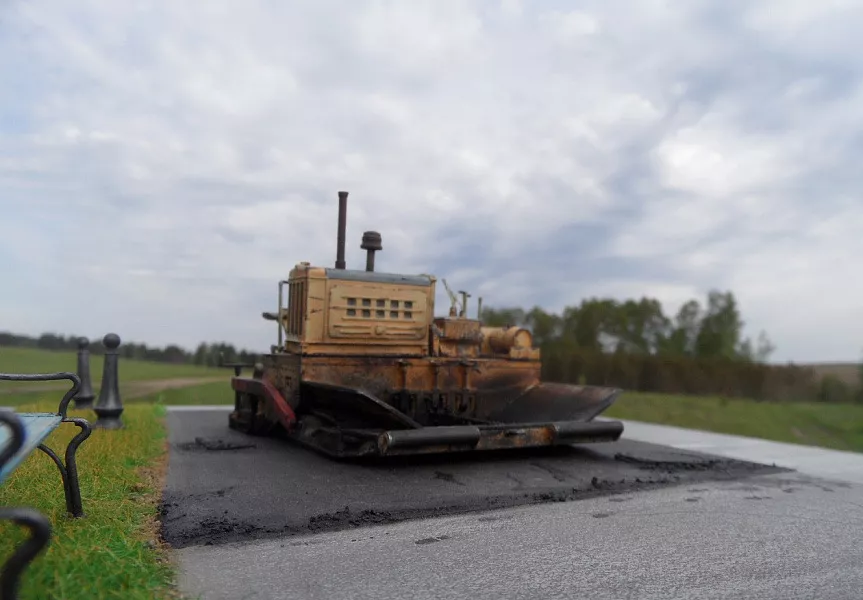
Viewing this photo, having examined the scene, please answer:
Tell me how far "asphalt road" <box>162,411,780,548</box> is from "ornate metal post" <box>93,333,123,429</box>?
0.71 metres

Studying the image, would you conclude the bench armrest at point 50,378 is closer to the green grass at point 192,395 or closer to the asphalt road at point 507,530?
the asphalt road at point 507,530

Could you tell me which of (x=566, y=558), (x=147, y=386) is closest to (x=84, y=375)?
(x=147, y=386)

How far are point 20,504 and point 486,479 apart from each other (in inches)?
140

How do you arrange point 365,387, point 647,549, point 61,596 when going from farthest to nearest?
point 365,387 → point 647,549 → point 61,596

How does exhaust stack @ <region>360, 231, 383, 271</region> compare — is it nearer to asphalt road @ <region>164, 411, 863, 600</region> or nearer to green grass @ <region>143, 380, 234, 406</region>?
asphalt road @ <region>164, 411, 863, 600</region>

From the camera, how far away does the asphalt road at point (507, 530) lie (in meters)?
3.41

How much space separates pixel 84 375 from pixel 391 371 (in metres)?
4.15

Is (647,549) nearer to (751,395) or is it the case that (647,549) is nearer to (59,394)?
(59,394)

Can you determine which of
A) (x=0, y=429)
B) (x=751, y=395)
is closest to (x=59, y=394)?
(x=0, y=429)

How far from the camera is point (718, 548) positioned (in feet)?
13.5

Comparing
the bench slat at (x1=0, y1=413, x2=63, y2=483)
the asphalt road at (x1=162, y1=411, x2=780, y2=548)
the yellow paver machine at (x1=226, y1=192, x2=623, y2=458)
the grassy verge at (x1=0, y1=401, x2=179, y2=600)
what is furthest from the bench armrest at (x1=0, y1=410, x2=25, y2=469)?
the yellow paver machine at (x1=226, y1=192, x2=623, y2=458)

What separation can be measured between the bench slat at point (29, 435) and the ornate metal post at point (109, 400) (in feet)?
13.2

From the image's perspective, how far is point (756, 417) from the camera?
1359 cm

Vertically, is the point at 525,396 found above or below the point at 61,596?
above
